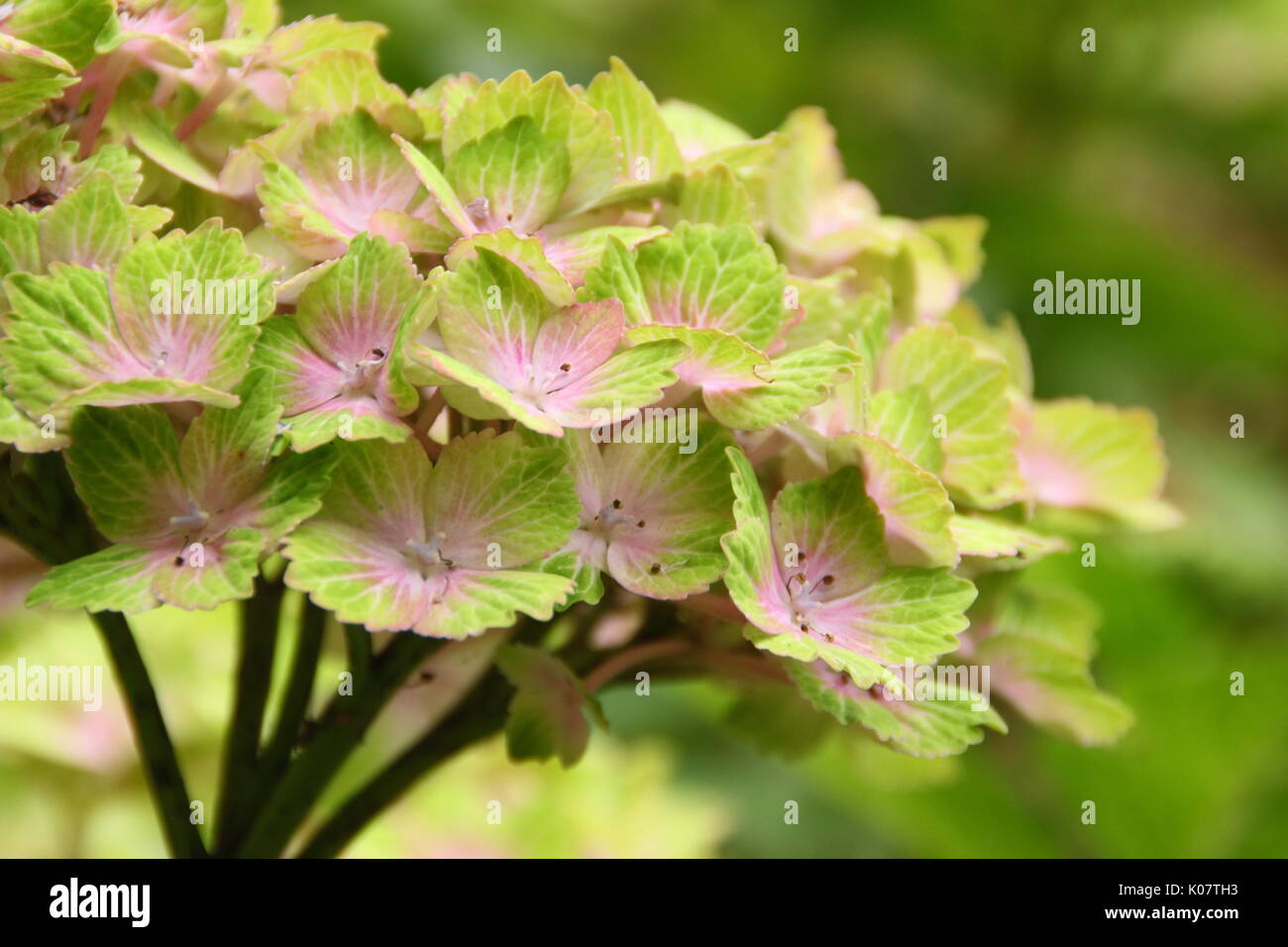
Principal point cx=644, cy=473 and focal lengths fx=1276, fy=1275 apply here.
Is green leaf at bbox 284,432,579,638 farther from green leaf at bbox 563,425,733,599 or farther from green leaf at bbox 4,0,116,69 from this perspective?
green leaf at bbox 4,0,116,69

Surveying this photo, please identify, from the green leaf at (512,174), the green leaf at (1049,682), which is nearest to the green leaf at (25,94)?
the green leaf at (512,174)

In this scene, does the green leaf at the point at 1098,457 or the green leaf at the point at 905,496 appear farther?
the green leaf at the point at 1098,457

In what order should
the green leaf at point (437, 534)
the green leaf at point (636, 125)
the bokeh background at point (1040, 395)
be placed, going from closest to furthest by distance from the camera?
the green leaf at point (437, 534) → the green leaf at point (636, 125) → the bokeh background at point (1040, 395)

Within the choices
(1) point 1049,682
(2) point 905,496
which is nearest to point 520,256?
(2) point 905,496

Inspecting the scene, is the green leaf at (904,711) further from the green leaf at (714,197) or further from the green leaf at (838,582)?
the green leaf at (714,197)

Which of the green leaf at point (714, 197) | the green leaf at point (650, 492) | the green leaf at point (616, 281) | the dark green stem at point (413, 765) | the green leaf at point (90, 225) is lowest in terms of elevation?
the dark green stem at point (413, 765)

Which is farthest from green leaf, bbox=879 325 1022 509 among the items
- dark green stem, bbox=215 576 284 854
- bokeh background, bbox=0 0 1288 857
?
bokeh background, bbox=0 0 1288 857
